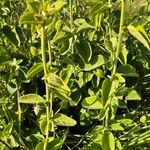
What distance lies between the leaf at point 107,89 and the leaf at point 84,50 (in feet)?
0.73

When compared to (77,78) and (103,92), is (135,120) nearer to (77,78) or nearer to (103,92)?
(77,78)

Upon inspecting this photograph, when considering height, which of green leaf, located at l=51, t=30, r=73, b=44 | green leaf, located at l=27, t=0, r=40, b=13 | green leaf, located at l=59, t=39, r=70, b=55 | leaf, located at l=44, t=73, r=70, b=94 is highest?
green leaf, located at l=27, t=0, r=40, b=13

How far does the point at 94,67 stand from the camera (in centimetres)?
156

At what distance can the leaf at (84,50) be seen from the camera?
62.0 inches

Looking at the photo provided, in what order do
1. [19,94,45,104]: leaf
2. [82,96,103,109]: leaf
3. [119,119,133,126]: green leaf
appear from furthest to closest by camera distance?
[119,119,133,126]: green leaf, [82,96,103,109]: leaf, [19,94,45,104]: leaf

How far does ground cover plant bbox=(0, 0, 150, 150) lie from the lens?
4.43 ft

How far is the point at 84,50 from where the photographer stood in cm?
159

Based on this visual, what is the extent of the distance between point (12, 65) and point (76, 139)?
40 centimetres

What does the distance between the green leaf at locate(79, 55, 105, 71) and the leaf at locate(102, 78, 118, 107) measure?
7.5 inches

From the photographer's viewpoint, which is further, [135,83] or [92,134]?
[135,83]

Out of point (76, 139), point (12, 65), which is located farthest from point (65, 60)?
point (76, 139)

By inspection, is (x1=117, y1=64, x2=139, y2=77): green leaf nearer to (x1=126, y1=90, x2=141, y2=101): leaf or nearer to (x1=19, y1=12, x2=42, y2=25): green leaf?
(x1=126, y1=90, x2=141, y2=101): leaf

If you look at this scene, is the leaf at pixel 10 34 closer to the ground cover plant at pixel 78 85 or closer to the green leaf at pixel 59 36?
the ground cover plant at pixel 78 85

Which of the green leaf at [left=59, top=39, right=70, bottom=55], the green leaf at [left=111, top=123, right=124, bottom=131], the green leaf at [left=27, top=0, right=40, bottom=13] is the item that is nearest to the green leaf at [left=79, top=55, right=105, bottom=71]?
the green leaf at [left=59, top=39, right=70, bottom=55]
